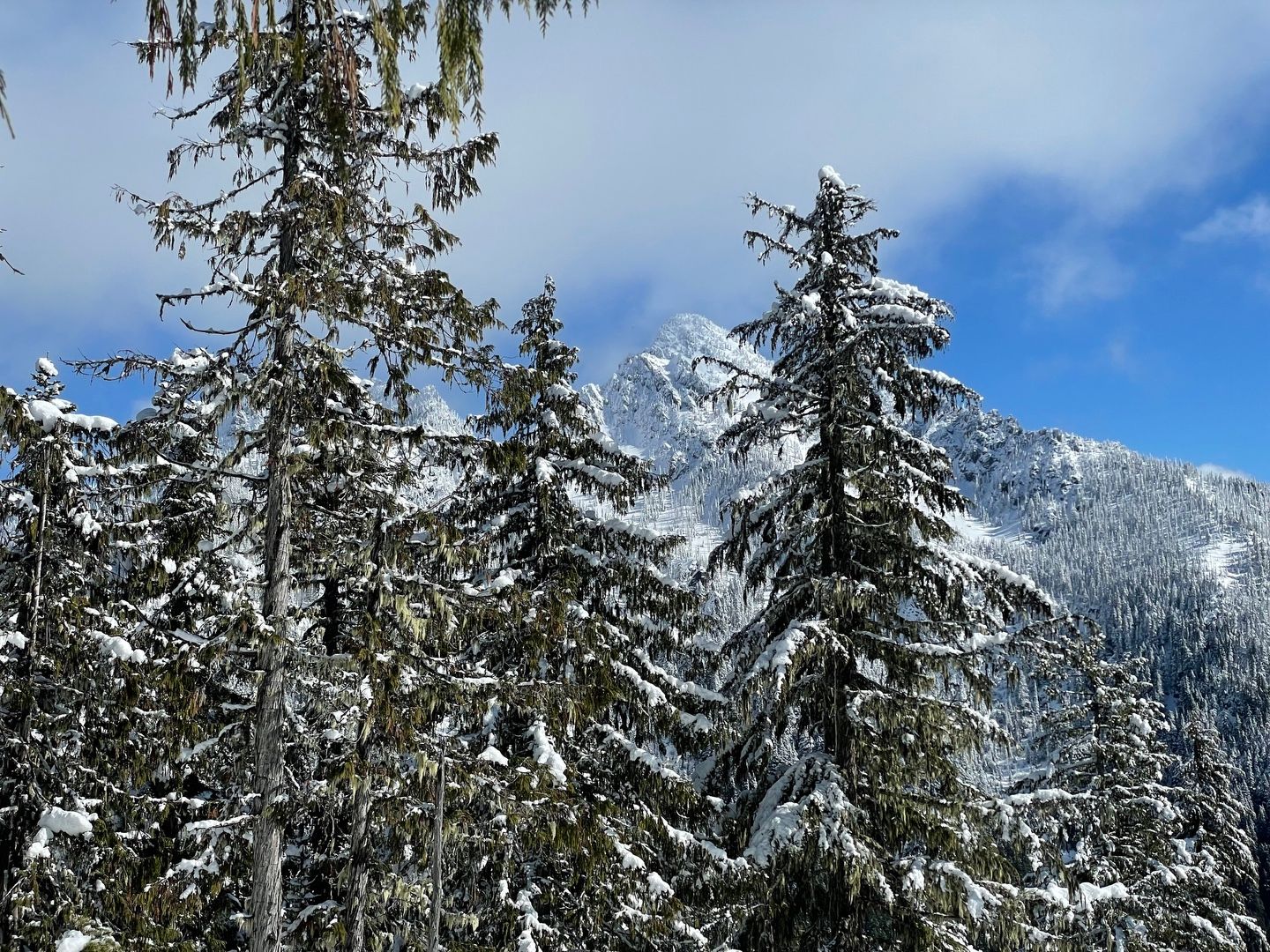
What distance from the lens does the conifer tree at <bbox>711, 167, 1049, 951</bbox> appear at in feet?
31.0

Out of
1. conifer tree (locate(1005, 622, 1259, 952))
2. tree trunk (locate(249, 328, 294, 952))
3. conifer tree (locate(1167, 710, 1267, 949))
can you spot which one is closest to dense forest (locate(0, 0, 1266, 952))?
tree trunk (locate(249, 328, 294, 952))

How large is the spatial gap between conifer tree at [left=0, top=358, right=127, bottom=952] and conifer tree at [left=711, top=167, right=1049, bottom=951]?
7.57 meters

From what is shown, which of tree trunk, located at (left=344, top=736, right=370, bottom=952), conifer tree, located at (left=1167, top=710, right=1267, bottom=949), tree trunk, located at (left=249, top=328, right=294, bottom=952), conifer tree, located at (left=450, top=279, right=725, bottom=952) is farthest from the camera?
conifer tree, located at (left=1167, top=710, right=1267, bottom=949)

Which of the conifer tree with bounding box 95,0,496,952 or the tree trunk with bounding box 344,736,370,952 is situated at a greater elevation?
the conifer tree with bounding box 95,0,496,952

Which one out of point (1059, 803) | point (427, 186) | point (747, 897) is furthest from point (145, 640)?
point (1059, 803)

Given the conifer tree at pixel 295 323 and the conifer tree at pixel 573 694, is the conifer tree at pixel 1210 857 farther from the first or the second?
the conifer tree at pixel 295 323

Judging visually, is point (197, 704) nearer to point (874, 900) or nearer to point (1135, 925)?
point (874, 900)

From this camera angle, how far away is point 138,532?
1053cm

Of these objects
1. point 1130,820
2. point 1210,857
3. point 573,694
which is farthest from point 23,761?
point 1210,857

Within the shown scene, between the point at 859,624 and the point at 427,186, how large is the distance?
7.36m

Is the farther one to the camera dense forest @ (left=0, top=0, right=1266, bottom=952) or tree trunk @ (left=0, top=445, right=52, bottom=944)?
tree trunk @ (left=0, top=445, right=52, bottom=944)

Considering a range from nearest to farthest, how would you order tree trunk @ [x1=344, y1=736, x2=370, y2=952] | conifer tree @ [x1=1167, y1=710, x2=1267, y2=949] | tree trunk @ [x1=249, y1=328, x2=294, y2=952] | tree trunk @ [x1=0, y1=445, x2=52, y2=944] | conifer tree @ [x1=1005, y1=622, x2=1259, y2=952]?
1. tree trunk @ [x1=249, y1=328, x2=294, y2=952]
2. tree trunk @ [x1=344, y1=736, x2=370, y2=952]
3. tree trunk @ [x1=0, y1=445, x2=52, y2=944]
4. conifer tree @ [x1=1005, y1=622, x2=1259, y2=952]
5. conifer tree @ [x1=1167, y1=710, x2=1267, y2=949]

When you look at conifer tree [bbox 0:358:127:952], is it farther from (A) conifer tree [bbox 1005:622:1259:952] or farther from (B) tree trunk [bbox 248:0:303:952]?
(A) conifer tree [bbox 1005:622:1259:952]

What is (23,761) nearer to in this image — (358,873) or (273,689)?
(358,873)
